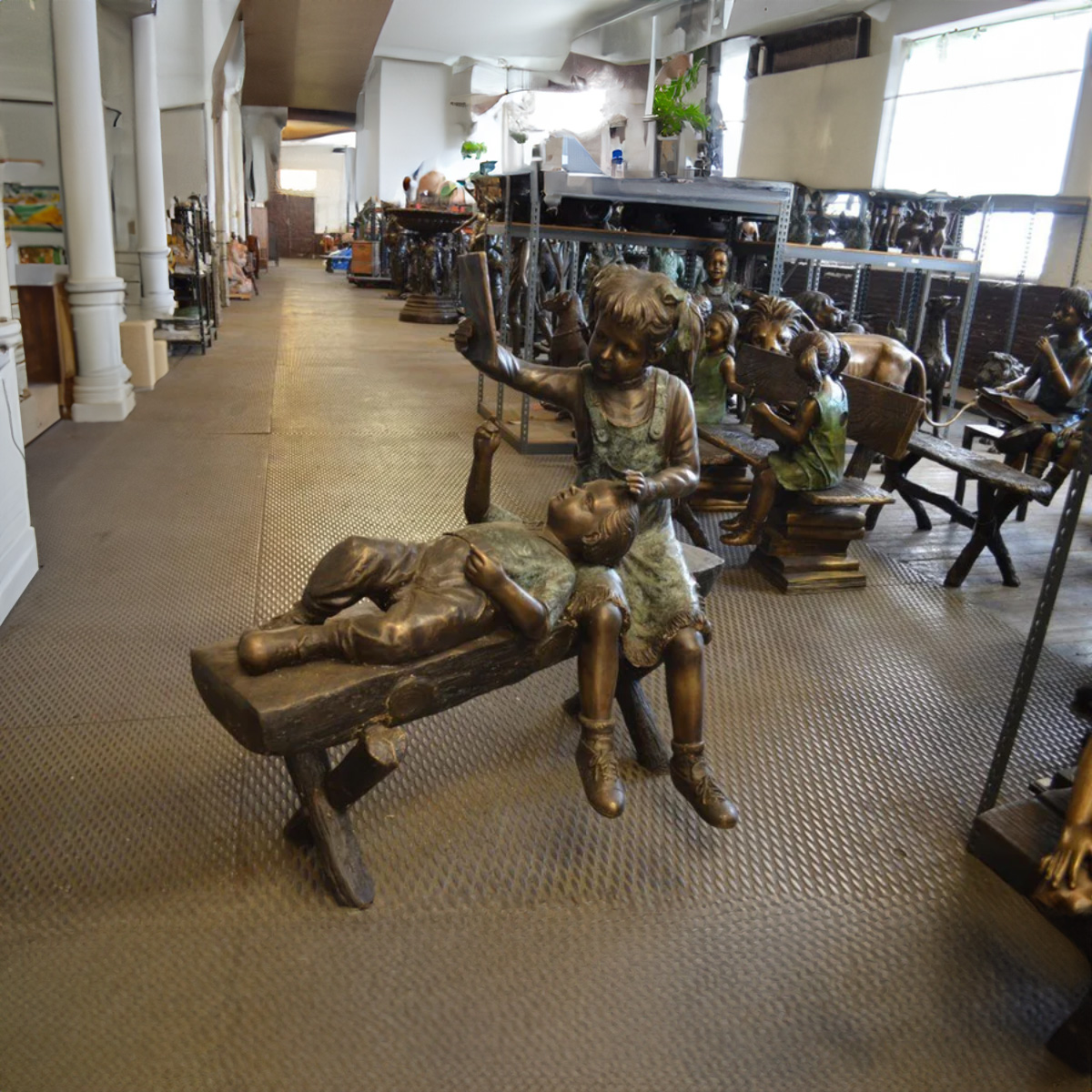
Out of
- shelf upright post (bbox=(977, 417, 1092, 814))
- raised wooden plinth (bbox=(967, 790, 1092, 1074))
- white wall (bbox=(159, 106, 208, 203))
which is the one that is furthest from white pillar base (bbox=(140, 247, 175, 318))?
raised wooden plinth (bbox=(967, 790, 1092, 1074))

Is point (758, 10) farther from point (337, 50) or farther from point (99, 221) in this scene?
point (99, 221)

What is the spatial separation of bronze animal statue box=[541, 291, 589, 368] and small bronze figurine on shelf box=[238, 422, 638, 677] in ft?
12.5

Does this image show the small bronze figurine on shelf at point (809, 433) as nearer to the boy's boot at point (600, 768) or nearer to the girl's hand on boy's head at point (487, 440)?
the girl's hand on boy's head at point (487, 440)

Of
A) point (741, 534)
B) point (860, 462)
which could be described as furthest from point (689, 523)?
point (860, 462)

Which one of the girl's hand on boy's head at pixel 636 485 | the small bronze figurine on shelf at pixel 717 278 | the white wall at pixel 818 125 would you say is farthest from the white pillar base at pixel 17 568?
the white wall at pixel 818 125

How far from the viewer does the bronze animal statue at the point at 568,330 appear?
5.87 metres

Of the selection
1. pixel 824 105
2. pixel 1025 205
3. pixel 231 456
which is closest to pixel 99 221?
pixel 231 456

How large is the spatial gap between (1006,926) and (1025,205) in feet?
27.4

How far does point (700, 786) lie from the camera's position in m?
2.21

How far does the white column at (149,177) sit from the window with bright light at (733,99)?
9108 mm

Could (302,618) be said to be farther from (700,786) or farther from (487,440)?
(700,786)

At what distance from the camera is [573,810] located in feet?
7.81

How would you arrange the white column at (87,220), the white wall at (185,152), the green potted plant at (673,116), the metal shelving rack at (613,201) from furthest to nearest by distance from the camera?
the white wall at (185,152), the green potted plant at (673,116), the white column at (87,220), the metal shelving rack at (613,201)

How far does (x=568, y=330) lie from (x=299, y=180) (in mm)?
34066
